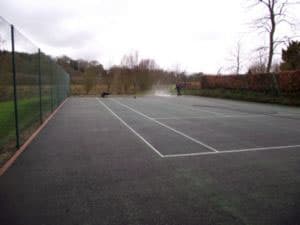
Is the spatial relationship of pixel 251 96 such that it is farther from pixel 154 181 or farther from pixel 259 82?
pixel 154 181

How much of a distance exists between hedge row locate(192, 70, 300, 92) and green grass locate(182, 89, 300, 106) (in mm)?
458

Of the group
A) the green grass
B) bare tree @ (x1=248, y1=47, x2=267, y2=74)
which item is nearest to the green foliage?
bare tree @ (x1=248, y1=47, x2=267, y2=74)

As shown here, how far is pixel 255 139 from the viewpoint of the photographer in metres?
7.39

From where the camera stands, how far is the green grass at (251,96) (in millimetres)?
19219

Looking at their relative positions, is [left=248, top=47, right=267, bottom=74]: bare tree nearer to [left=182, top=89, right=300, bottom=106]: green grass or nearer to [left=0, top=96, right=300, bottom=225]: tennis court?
[left=182, top=89, right=300, bottom=106]: green grass

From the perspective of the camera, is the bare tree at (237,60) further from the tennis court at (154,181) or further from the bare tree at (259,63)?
the tennis court at (154,181)

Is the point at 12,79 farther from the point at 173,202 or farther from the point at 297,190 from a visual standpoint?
the point at 297,190

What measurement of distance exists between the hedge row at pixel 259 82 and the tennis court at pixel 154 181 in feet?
45.4

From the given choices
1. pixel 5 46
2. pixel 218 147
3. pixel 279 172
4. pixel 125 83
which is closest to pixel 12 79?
pixel 5 46

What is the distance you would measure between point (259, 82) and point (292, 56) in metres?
11.8

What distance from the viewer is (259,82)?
23047 millimetres

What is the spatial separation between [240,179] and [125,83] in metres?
33.4

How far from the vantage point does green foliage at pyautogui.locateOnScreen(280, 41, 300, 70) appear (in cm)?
3053

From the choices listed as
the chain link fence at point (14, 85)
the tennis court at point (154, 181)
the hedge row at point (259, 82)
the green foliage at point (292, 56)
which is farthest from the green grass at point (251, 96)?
the chain link fence at point (14, 85)
